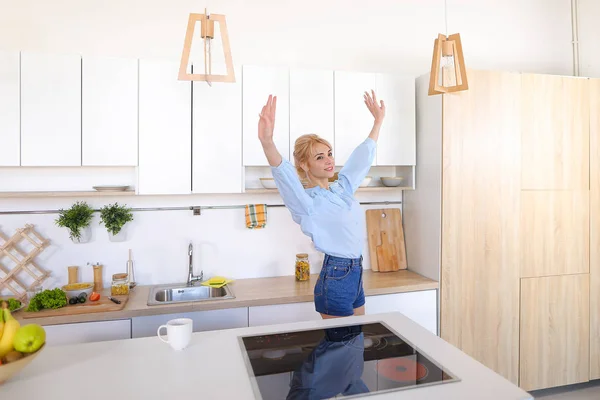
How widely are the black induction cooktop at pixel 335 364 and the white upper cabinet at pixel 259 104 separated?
136 centimetres

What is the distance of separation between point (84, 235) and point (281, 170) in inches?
60.1

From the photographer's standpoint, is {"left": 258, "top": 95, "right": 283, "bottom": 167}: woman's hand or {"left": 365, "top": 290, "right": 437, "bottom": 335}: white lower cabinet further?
{"left": 365, "top": 290, "right": 437, "bottom": 335}: white lower cabinet

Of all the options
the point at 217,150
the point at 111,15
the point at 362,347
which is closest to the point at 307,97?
the point at 217,150

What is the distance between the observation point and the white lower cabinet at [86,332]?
7.21ft

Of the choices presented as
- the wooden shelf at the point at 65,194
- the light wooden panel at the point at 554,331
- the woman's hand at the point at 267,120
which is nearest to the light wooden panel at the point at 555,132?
the light wooden panel at the point at 554,331

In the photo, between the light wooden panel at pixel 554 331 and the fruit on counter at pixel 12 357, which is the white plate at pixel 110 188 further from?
the light wooden panel at pixel 554 331

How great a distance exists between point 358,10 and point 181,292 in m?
2.27

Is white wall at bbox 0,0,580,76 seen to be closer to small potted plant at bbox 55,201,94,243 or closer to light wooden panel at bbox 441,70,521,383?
light wooden panel at bbox 441,70,521,383

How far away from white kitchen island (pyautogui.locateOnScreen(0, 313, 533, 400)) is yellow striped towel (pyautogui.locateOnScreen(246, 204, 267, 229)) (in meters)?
1.35

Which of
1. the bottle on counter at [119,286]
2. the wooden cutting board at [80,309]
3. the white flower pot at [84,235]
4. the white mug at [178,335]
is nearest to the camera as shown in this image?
the white mug at [178,335]

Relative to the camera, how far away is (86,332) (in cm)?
224

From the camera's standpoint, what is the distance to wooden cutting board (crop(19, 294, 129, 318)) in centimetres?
219

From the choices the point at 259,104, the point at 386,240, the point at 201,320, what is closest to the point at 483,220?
the point at 386,240

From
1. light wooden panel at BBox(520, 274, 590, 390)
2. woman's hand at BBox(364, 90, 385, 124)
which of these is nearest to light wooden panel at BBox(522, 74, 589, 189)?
light wooden panel at BBox(520, 274, 590, 390)
